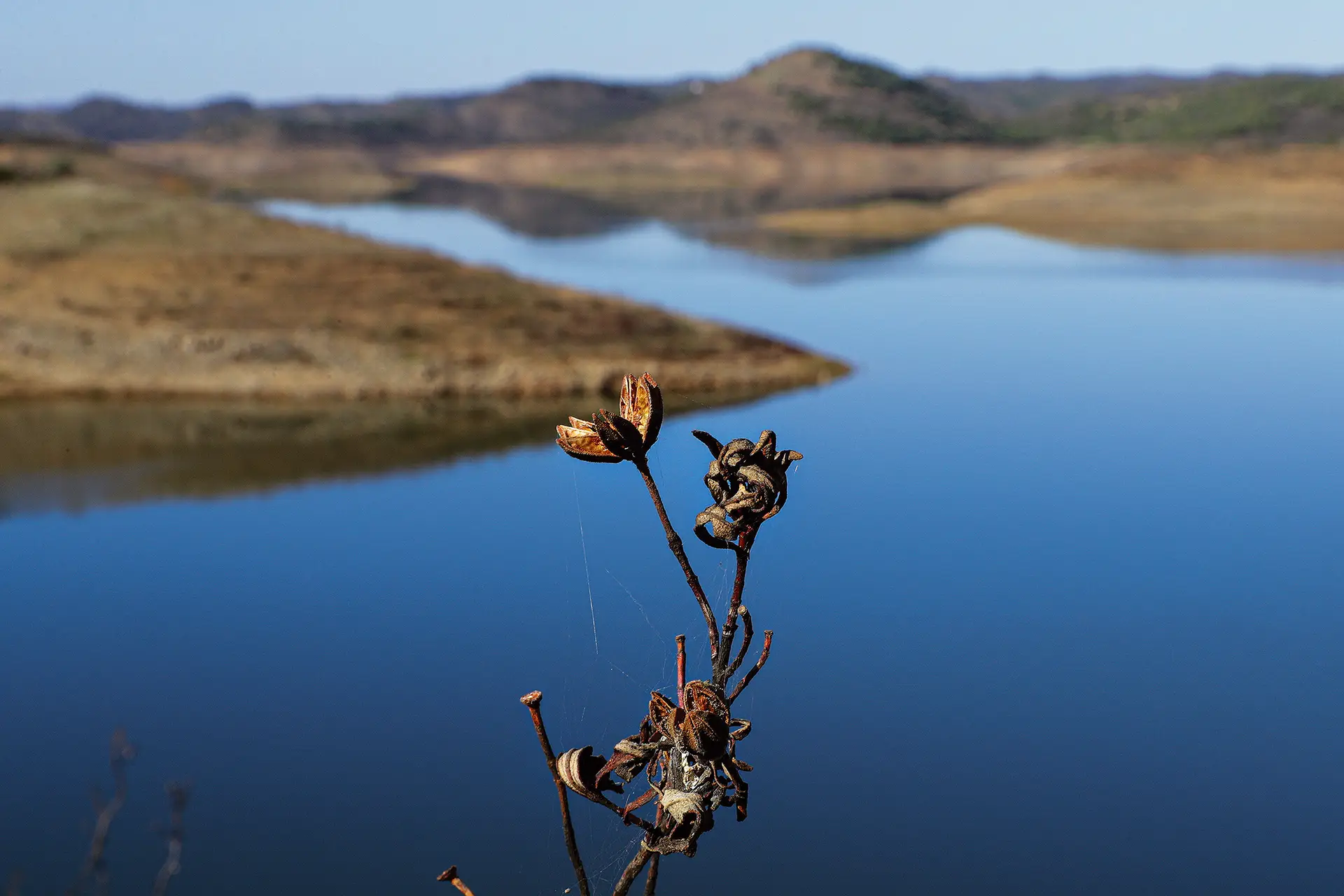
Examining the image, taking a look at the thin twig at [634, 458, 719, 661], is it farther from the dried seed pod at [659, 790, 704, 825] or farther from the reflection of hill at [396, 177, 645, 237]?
the reflection of hill at [396, 177, 645, 237]

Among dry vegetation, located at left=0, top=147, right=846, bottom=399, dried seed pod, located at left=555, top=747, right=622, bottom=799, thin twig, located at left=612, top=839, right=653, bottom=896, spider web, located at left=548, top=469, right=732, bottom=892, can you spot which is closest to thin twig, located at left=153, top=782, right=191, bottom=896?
spider web, located at left=548, top=469, right=732, bottom=892

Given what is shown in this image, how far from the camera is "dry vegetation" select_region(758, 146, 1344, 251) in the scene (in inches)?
1785

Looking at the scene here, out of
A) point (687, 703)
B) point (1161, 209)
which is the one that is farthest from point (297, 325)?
point (1161, 209)

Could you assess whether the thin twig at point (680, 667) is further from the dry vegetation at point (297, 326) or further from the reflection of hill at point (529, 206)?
the reflection of hill at point (529, 206)

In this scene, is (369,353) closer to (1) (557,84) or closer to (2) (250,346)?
(2) (250,346)

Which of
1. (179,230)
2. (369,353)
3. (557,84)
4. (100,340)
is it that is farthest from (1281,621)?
(557,84)

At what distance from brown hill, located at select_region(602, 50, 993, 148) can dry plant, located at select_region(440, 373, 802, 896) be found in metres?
86.0

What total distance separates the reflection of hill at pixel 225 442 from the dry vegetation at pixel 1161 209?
89.7 feet

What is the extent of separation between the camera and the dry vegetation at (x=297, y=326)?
22.6m

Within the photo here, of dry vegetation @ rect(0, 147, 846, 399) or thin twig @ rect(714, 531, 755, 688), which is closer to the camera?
thin twig @ rect(714, 531, 755, 688)

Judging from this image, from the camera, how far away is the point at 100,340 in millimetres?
23297

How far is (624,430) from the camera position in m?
2.05

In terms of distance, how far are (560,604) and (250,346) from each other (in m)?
12.4

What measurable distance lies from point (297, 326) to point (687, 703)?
23.1m
